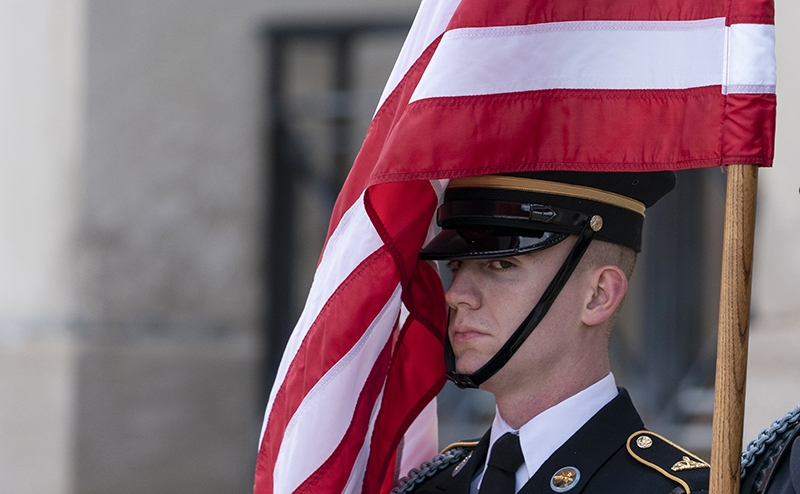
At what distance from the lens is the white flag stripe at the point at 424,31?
5.14 feet

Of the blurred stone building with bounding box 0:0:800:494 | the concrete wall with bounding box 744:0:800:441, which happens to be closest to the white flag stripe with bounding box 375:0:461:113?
the concrete wall with bounding box 744:0:800:441

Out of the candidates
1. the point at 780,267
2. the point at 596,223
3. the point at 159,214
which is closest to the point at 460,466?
the point at 596,223

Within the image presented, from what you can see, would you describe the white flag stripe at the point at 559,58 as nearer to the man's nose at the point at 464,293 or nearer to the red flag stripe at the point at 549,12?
the red flag stripe at the point at 549,12

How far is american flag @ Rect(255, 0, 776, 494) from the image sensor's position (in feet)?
4.50

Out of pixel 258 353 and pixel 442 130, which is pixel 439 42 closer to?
pixel 442 130

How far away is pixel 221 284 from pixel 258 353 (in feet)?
1.16

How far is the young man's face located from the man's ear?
0.06ft

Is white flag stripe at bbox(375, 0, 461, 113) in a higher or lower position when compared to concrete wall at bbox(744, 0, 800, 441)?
higher

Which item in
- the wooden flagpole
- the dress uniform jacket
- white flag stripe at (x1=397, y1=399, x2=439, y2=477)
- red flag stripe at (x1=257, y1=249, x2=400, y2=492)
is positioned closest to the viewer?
the wooden flagpole

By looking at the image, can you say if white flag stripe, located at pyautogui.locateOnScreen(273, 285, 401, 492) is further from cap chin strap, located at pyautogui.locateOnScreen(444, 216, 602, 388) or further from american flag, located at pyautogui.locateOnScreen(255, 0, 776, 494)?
cap chin strap, located at pyautogui.locateOnScreen(444, 216, 602, 388)

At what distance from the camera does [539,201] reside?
1570 mm

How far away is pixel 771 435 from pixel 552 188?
451 mm

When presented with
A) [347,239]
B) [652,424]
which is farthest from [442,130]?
[652,424]

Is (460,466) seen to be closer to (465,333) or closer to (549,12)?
(465,333)
